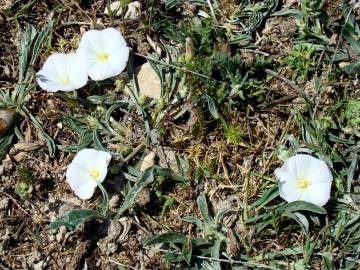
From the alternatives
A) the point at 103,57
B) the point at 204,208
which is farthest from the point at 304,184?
the point at 103,57

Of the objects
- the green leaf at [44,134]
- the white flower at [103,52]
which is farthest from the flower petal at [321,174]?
the green leaf at [44,134]

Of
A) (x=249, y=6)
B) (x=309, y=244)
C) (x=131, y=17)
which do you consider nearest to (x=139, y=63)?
(x=131, y=17)

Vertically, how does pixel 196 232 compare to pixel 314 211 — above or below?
below

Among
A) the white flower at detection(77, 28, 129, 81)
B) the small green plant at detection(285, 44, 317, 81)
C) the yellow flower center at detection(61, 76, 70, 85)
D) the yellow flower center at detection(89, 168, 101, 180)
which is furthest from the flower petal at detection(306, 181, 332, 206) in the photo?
the yellow flower center at detection(61, 76, 70, 85)

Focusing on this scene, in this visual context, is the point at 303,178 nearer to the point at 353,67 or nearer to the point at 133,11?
the point at 353,67

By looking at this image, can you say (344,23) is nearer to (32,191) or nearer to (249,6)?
(249,6)

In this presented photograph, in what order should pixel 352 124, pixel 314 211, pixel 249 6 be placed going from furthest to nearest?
pixel 249 6
pixel 352 124
pixel 314 211
